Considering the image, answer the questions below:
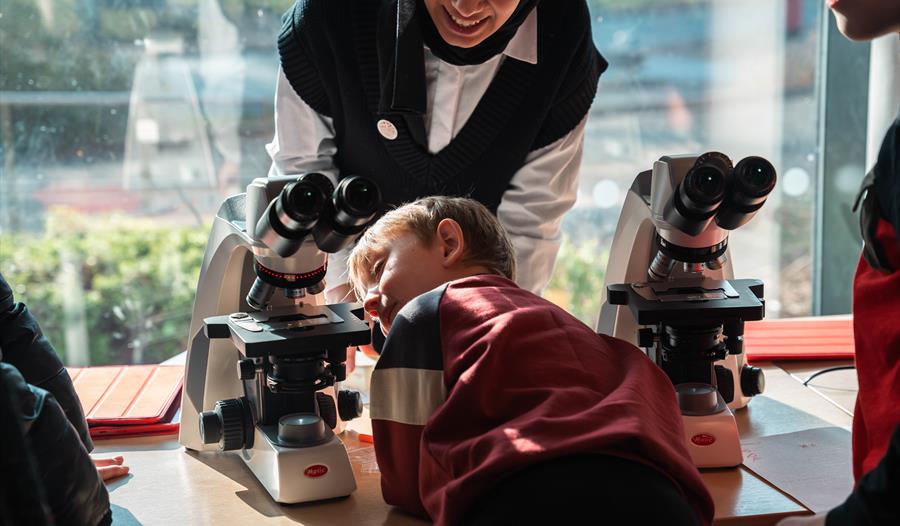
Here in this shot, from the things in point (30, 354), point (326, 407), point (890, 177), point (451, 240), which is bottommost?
point (326, 407)

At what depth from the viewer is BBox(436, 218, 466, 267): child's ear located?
1.61 metres

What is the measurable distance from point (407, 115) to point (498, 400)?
862 millimetres

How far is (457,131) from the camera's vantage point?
204 centimetres

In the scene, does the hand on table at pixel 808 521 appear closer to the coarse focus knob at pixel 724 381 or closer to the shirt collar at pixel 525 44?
the coarse focus knob at pixel 724 381

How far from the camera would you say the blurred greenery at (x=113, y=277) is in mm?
3588

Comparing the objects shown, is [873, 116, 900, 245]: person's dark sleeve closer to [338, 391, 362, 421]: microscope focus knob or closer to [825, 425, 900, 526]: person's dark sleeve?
[825, 425, 900, 526]: person's dark sleeve

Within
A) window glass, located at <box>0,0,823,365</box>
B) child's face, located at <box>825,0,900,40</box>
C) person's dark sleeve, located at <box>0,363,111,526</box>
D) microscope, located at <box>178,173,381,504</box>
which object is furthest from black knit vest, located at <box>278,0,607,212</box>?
window glass, located at <box>0,0,823,365</box>

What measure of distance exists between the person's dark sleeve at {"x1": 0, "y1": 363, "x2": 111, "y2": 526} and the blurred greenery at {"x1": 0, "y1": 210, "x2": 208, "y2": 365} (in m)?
2.51

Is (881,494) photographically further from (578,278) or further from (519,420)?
(578,278)

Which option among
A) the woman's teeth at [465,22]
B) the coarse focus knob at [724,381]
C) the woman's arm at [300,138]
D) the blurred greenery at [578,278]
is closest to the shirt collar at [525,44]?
the woman's teeth at [465,22]

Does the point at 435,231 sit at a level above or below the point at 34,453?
above

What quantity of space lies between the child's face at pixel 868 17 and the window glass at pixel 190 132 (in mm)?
2320

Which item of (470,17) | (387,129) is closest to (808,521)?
(470,17)

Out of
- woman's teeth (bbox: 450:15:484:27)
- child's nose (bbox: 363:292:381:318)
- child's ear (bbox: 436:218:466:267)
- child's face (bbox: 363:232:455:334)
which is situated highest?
woman's teeth (bbox: 450:15:484:27)
